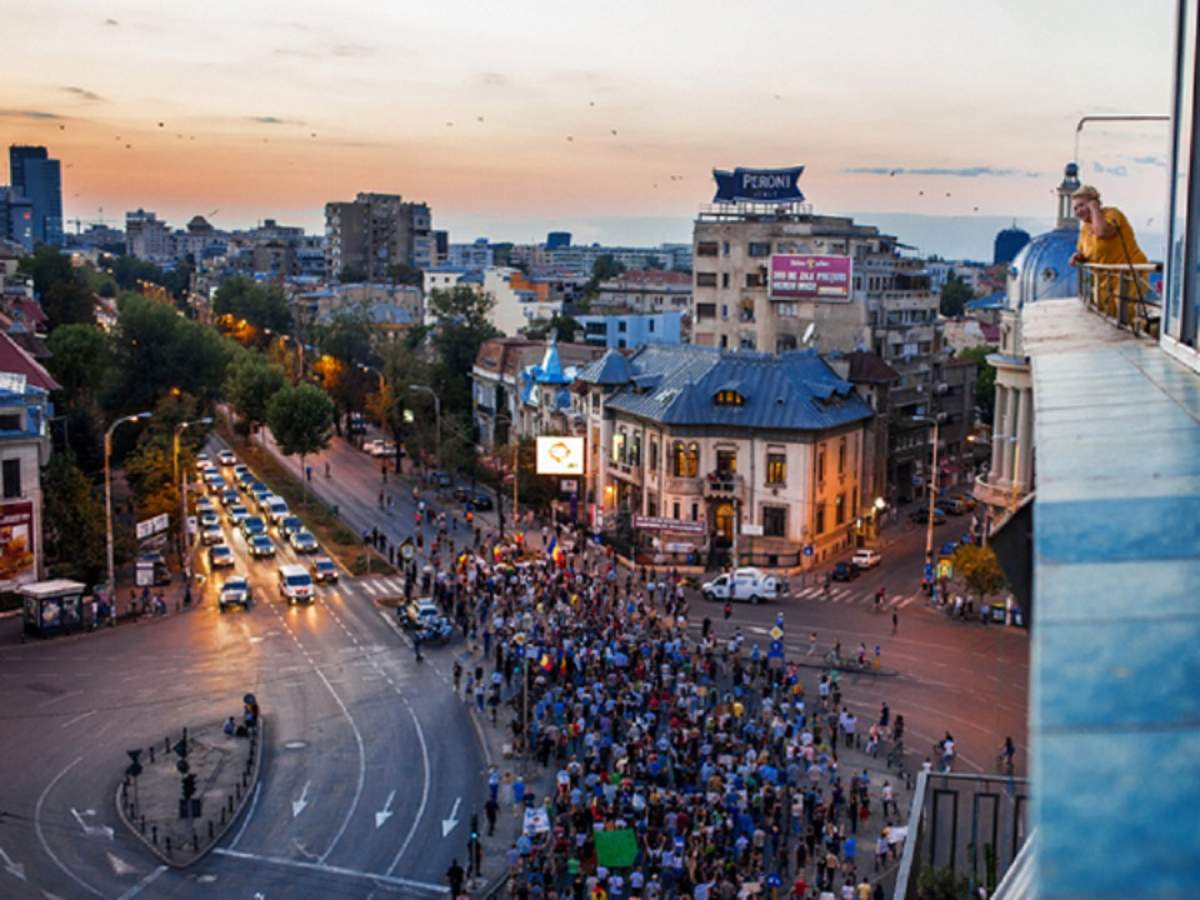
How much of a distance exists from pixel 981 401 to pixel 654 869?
267ft

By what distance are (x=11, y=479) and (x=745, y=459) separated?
3438cm

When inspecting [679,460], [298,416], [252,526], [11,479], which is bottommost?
[252,526]

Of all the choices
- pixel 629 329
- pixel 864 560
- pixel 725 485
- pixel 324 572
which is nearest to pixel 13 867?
pixel 324 572

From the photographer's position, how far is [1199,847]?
221 cm

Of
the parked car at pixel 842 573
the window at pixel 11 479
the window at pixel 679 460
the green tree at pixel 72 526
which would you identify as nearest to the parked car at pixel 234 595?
the green tree at pixel 72 526

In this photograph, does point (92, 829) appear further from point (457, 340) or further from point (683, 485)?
point (457, 340)

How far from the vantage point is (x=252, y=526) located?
6544cm

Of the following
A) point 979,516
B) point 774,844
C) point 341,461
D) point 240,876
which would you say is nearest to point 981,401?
point 979,516

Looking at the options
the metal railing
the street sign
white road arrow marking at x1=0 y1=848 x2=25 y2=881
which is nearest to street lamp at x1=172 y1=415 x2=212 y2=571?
the street sign

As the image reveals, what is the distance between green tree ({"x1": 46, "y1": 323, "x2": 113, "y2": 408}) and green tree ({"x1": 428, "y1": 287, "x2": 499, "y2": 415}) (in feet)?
81.2

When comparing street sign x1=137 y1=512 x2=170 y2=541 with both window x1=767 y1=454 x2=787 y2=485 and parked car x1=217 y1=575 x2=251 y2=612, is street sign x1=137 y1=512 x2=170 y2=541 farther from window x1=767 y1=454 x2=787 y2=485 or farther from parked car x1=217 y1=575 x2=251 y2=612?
window x1=767 y1=454 x2=787 y2=485

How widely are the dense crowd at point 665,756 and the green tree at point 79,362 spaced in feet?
144

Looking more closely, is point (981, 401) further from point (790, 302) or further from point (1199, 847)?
point (1199, 847)

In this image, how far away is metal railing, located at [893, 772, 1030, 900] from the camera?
60.8ft
